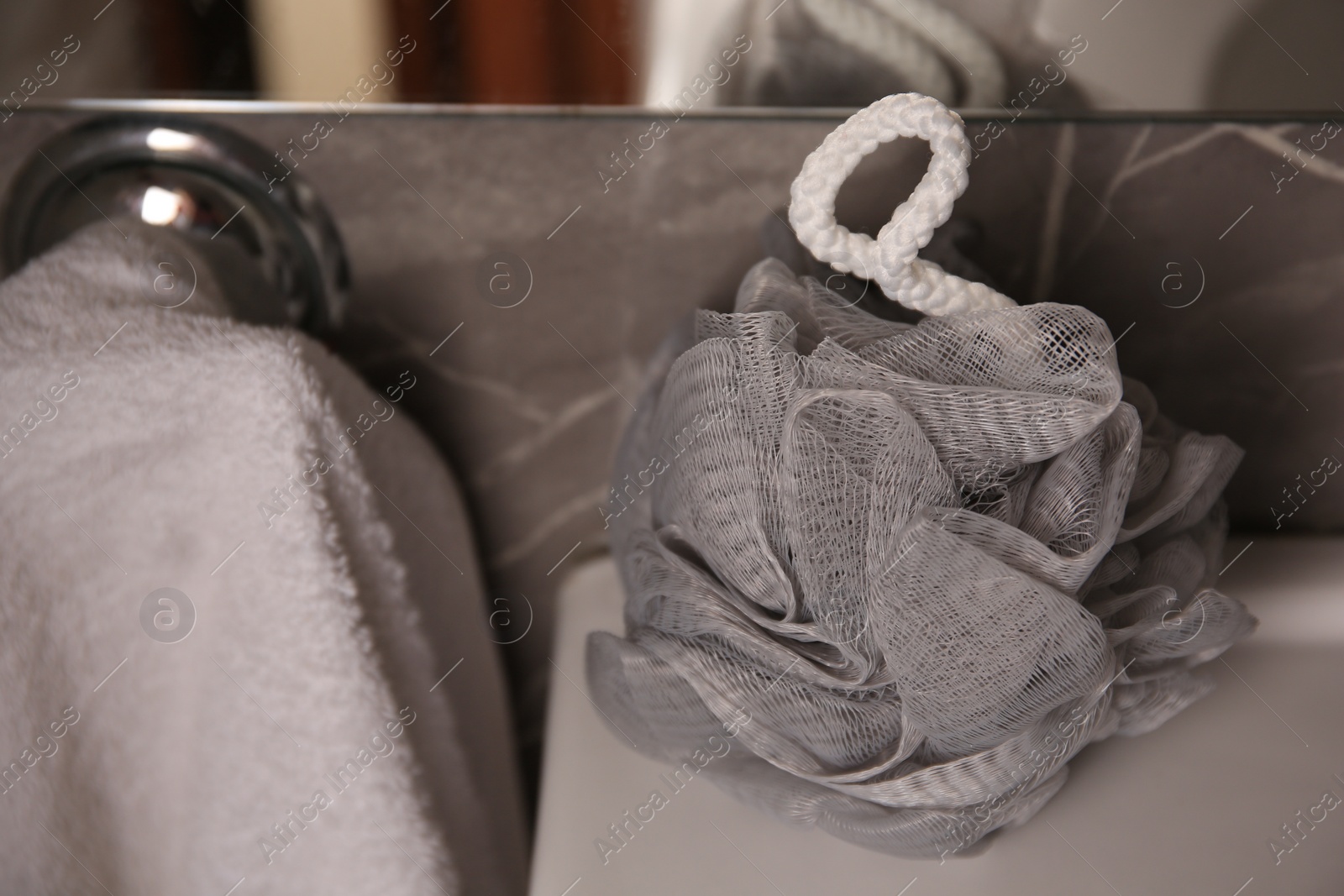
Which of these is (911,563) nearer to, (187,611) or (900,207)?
(900,207)

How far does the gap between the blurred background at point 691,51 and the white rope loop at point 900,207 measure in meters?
0.12

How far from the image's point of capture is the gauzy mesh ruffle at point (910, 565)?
246mm

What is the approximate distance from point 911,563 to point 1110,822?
0.51ft

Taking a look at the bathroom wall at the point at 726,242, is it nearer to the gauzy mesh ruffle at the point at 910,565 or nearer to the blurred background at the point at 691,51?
the blurred background at the point at 691,51

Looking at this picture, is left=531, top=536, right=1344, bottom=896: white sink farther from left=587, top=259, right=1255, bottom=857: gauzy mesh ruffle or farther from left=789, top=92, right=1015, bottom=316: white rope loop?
left=789, top=92, right=1015, bottom=316: white rope loop

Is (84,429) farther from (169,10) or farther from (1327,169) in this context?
(1327,169)

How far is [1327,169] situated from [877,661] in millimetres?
329

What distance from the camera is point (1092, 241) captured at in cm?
41

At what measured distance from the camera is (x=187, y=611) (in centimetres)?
33

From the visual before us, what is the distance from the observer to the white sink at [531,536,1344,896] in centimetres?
30

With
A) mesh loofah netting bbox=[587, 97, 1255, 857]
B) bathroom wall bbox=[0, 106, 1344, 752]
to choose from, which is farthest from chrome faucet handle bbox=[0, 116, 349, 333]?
mesh loofah netting bbox=[587, 97, 1255, 857]

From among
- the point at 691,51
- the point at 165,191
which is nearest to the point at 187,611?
the point at 165,191

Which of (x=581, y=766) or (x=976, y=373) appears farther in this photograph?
(x=581, y=766)

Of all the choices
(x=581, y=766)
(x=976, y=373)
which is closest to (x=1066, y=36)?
(x=976, y=373)
